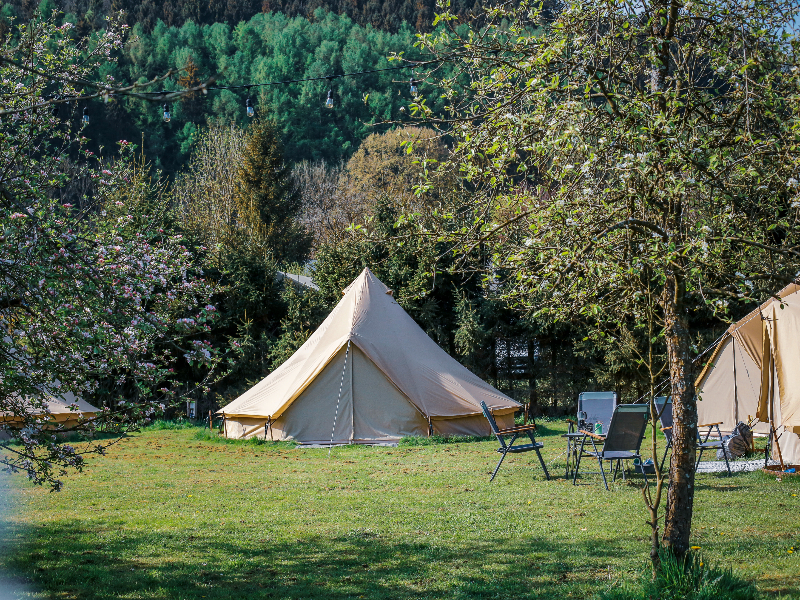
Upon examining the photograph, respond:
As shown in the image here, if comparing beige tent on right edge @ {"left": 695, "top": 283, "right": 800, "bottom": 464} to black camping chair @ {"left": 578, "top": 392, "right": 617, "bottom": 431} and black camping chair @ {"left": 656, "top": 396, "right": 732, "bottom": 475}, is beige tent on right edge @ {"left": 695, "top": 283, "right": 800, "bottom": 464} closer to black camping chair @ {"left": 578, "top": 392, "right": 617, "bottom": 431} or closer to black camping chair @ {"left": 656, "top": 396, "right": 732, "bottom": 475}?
black camping chair @ {"left": 656, "top": 396, "right": 732, "bottom": 475}

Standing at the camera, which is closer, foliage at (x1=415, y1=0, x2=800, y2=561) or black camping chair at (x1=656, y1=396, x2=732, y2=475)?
foliage at (x1=415, y1=0, x2=800, y2=561)

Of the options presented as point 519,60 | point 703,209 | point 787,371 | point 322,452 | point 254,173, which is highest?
point 254,173

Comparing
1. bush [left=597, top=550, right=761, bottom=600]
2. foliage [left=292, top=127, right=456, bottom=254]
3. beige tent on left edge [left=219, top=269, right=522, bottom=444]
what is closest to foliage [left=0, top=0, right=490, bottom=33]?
foliage [left=292, top=127, right=456, bottom=254]

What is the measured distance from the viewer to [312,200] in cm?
3966

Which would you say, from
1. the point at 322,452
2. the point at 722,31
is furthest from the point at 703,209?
the point at 322,452

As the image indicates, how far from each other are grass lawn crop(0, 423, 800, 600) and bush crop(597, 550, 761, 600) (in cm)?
45

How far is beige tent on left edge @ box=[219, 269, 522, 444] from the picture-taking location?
12375mm

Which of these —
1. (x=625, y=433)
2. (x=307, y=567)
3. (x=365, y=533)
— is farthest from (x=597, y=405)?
(x=307, y=567)

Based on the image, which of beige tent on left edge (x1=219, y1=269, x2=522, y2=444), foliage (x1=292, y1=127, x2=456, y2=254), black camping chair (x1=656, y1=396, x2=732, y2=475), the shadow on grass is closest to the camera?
the shadow on grass

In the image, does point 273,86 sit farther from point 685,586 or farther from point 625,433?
point 685,586

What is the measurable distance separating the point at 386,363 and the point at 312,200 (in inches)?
1108

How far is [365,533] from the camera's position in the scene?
5.86m

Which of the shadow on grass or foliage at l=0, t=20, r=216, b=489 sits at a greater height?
foliage at l=0, t=20, r=216, b=489

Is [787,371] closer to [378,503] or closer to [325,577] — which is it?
[378,503]
